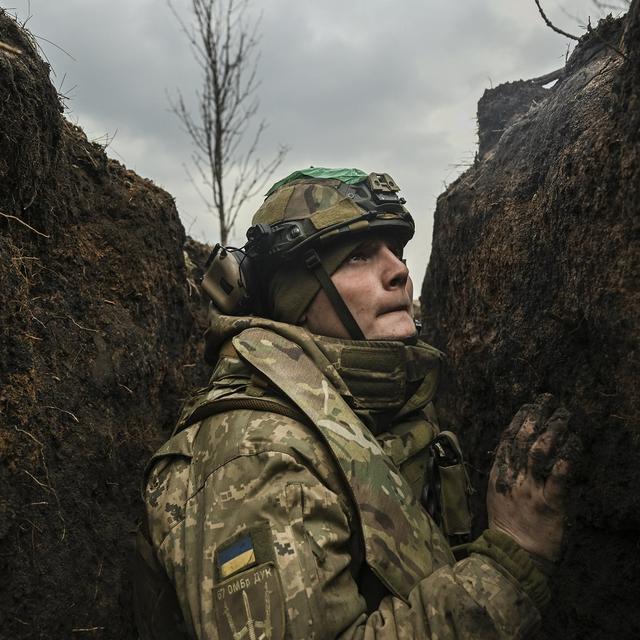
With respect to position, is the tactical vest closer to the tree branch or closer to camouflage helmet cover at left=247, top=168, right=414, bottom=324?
camouflage helmet cover at left=247, top=168, right=414, bottom=324

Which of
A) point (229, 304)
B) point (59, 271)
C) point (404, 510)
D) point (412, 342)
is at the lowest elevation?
point (404, 510)

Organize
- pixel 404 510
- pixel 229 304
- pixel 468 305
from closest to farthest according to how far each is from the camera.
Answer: pixel 404 510 < pixel 229 304 < pixel 468 305

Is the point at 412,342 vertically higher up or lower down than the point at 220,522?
higher up

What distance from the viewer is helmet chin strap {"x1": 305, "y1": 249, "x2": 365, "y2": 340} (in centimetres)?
304

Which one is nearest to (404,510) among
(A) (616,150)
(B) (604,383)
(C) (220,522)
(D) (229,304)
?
(C) (220,522)

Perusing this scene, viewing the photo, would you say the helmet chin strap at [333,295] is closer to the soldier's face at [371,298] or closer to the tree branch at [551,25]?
the soldier's face at [371,298]

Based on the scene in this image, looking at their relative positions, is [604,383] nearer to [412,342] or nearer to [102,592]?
[412,342]

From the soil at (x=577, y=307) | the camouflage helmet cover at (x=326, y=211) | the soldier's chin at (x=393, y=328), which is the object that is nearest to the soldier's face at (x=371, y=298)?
the soldier's chin at (x=393, y=328)

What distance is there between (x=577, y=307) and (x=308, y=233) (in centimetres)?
123

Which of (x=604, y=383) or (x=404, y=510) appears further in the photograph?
(x=604, y=383)

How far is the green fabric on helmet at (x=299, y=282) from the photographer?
3.11 metres

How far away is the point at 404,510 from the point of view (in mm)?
2602

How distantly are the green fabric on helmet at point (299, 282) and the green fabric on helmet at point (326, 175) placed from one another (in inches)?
13.8

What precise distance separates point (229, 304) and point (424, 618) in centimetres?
177
